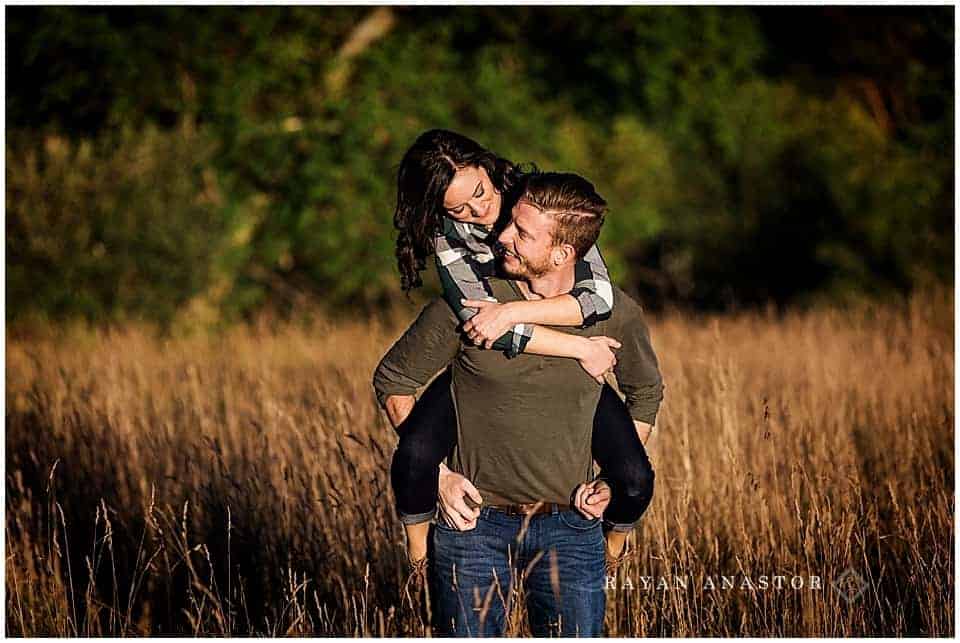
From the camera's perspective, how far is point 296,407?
6.23 meters

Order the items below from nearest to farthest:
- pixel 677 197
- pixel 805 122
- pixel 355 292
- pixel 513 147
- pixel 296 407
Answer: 1. pixel 296 407
2. pixel 513 147
3. pixel 355 292
4. pixel 805 122
5. pixel 677 197

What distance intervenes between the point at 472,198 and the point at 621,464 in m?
0.94

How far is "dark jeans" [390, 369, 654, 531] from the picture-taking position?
2.84 metres

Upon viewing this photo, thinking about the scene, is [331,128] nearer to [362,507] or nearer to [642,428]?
[362,507]

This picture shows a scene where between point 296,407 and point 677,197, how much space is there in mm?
13541

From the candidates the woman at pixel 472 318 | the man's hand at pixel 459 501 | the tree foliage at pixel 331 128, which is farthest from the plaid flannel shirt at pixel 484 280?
the tree foliage at pixel 331 128

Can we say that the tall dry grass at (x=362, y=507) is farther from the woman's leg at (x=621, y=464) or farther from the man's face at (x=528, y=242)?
the man's face at (x=528, y=242)

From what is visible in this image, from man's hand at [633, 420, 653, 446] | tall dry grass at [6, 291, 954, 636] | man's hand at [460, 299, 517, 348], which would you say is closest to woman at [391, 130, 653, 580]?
man's hand at [460, 299, 517, 348]

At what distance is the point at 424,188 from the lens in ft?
10.6

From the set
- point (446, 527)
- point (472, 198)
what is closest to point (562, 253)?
point (472, 198)

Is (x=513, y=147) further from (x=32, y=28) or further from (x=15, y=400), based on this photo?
(x=15, y=400)

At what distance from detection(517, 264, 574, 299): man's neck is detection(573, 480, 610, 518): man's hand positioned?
1.71 feet

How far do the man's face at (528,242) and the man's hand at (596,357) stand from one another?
0.75 ft

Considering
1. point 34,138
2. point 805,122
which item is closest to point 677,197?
point 805,122
